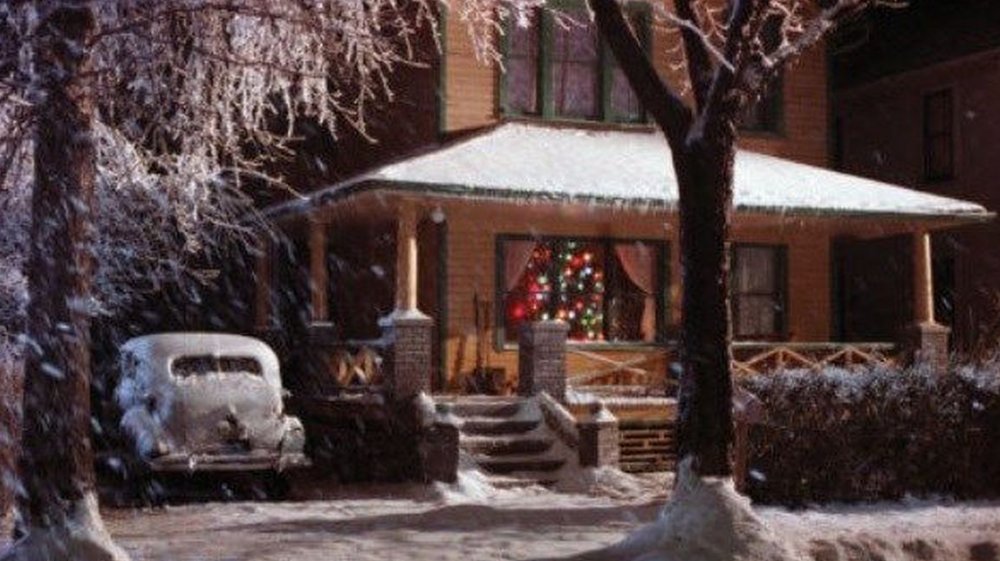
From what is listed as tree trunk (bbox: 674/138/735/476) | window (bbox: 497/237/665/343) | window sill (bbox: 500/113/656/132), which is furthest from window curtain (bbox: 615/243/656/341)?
tree trunk (bbox: 674/138/735/476)

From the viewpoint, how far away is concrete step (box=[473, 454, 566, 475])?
17.6 m

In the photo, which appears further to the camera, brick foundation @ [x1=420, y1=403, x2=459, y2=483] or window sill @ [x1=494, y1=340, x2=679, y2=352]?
window sill @ [x1=494, y1=340, x2=679, y2=352]

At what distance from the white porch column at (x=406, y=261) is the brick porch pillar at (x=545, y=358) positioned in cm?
168

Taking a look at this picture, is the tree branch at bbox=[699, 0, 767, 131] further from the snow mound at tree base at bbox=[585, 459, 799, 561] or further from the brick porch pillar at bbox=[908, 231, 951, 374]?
the brick porch pillar at bbox=[908, 231, 951, 374]

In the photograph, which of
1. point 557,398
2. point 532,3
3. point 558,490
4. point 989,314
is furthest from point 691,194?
point 989,314

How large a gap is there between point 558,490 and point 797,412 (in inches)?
161

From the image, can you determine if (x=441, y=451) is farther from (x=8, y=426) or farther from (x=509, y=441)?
(x=8, y=426)

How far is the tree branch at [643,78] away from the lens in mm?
11945

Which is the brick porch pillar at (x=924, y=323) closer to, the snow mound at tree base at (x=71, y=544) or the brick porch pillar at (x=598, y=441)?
the brick porch pillar at (x=598, y=441)

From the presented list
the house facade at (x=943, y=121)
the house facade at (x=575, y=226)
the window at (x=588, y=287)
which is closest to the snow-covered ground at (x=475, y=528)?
the house facade at (x=575, y=226)

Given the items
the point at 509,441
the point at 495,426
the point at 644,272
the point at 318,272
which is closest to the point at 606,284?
the point at 644,272

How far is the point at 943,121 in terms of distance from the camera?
91.6ft

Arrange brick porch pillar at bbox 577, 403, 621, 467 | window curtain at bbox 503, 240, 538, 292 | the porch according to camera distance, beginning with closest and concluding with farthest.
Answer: brick porch pillar at bbox 577, 403, 621, 467
the porch
window curtain at bbox 503, 240, 538, 292

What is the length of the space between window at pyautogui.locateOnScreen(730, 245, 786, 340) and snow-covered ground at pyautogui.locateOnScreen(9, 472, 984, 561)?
8.69 metres
